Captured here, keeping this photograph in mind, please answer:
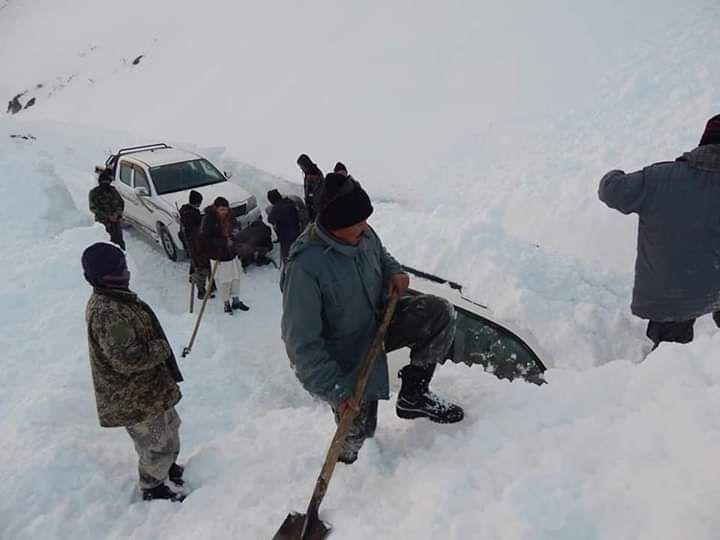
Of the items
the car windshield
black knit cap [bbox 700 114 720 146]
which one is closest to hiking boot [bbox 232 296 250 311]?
the car windshield

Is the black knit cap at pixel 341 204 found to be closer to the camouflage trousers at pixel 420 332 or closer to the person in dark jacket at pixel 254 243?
the camouflage trousers at pixel 420 332

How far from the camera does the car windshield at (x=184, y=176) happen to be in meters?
10.6

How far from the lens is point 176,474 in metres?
4.28

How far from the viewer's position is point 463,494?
2.83 m

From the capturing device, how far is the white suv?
10.1m

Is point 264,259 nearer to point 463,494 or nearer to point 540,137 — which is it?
point 540,137

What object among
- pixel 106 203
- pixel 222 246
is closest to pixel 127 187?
pixel 106 203

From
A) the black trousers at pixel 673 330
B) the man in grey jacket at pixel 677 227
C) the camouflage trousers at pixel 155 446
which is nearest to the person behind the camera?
the man in grey jacket at pixel 677 227

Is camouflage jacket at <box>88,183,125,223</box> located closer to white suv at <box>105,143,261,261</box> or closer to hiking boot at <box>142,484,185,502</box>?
white suv at <box>105,143,261,261</box>

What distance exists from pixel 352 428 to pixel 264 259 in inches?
277

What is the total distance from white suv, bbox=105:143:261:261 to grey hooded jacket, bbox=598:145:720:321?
24.2 ft

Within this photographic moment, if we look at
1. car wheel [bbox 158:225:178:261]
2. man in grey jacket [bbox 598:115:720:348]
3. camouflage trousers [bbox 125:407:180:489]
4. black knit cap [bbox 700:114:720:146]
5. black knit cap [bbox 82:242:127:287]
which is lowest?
car wheel [bbox 158:225:178:261]

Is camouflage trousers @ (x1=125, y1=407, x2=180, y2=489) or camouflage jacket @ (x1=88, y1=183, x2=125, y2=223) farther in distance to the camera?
camouflage jacket @ (x1=88, y1=183, x2=125, y2=223)

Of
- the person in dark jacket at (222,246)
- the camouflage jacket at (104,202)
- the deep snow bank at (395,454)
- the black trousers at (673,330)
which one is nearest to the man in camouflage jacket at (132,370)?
the deep snow bank at (395,454)
